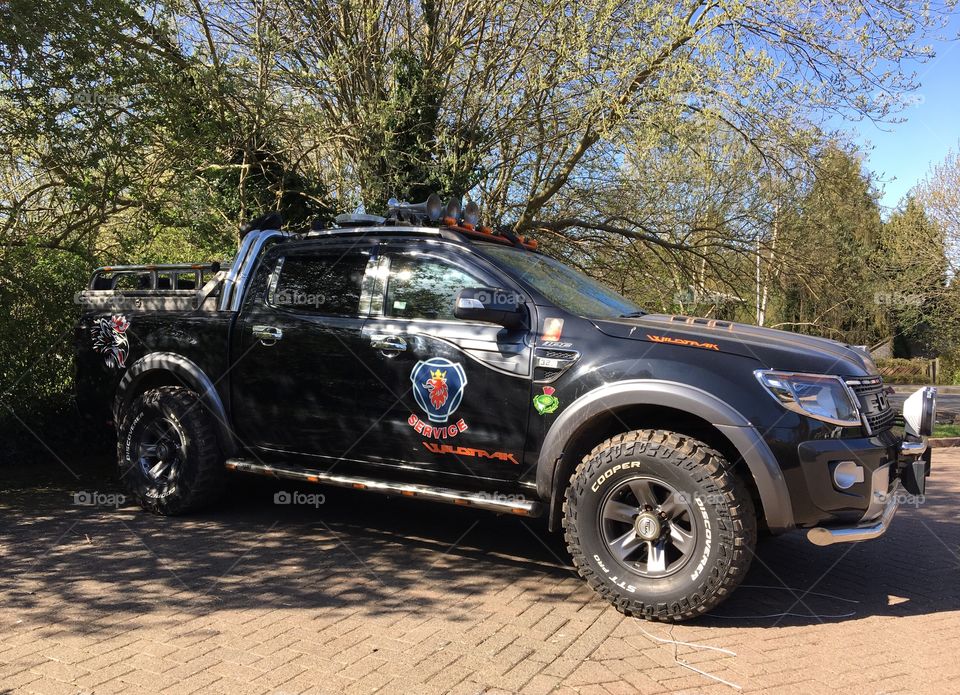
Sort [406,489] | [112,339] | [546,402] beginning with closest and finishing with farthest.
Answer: [546,402]
[406,489]
[112,339]

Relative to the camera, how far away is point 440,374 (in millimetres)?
4539

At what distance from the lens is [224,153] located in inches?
349

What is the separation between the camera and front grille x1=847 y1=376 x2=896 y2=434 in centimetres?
395

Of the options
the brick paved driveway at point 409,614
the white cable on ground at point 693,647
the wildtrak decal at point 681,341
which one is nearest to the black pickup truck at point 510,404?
the wildtrak decal at point 681,341

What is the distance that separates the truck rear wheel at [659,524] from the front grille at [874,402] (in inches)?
30.6

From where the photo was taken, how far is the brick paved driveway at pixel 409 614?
3256mm

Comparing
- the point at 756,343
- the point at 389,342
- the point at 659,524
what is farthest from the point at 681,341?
the point at 389,342

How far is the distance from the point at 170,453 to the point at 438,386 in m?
2.39

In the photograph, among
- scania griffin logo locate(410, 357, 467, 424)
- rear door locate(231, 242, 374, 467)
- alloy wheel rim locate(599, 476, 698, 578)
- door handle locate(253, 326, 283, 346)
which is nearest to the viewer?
alloy wheel rim locate(599, 476, 698, 578)

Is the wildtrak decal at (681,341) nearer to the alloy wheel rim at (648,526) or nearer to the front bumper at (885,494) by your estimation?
the alloy wheel rim at (648,526)

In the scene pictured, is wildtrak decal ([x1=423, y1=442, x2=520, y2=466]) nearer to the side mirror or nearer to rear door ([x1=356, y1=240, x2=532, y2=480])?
rear door ([x1=356, y1=240, x2=532, y2=480])

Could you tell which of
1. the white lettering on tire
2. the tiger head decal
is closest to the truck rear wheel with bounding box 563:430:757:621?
the white lettering on tire

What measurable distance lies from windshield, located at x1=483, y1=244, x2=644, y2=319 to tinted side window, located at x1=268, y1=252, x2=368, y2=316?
0.95 metres

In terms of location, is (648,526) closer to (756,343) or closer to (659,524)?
(659,524)
